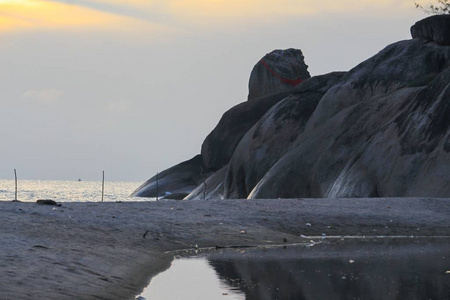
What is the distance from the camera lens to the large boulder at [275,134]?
173 ft

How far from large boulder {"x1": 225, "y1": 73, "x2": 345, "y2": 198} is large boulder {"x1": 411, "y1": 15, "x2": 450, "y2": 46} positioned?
25.0 feet

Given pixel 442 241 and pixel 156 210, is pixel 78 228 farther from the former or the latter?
pixel 442 241

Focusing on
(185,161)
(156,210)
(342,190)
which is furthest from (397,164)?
(185,161)

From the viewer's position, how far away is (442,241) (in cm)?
2228

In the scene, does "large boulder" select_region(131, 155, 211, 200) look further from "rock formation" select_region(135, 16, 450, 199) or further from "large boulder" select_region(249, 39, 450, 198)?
"large boulder" select_region(249, 39, 450, 198)

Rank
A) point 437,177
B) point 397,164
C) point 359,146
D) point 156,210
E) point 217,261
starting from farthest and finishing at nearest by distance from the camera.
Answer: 1. point 359,146
2. point 397,164
3. point 437,177
4. point 156,210
5. point 217,261

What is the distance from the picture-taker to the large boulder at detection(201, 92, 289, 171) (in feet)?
231

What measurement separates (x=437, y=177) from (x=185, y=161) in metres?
57.2

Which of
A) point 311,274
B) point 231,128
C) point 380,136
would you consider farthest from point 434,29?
point 311,274

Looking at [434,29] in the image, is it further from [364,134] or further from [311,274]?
[311,274]

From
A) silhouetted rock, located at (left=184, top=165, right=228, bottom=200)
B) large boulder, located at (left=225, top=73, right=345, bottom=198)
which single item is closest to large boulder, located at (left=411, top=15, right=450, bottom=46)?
large boulder, located at (left=225, top=73, right=345, bottom=198)

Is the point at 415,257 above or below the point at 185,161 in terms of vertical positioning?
below

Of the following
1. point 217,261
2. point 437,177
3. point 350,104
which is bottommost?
point 217,261

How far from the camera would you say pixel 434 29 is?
153 ft
